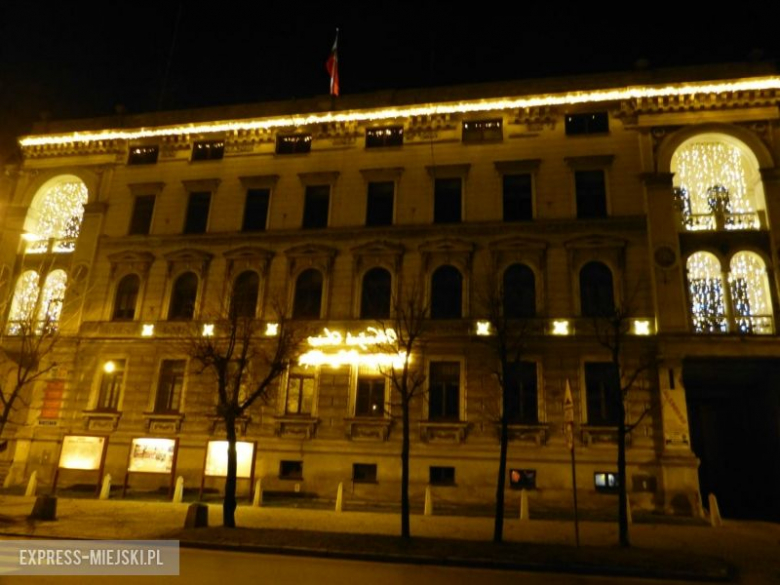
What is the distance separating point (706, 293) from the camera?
74.4ft

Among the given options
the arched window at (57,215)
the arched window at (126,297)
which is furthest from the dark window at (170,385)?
the arched window at (57,215)

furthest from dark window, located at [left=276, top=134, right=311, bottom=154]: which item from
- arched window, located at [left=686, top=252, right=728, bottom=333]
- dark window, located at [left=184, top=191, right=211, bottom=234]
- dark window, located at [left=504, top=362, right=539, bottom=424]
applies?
arched window, located at [left=686, top=252, right=728, bottom=333]

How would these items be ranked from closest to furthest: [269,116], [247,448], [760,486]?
[247,448] → [760,486] → [269,116]

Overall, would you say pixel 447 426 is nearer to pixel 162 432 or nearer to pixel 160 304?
pixel 162 432

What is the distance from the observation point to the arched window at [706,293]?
22109 millimetres

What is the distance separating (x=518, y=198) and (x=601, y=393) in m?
9.42

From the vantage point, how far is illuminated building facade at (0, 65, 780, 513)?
866 inches

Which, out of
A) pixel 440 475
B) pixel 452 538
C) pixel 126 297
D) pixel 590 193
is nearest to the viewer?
pixel 452 538

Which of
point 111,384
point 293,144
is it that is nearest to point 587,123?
point 293,144

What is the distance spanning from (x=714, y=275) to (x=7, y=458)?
3310cm

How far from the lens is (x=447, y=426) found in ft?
73.8

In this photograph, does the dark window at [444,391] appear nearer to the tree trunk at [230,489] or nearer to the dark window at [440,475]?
the dark window at [440,475]

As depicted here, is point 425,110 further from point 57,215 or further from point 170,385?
point 57,215

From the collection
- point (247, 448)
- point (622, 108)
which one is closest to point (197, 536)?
point (247, 448)
